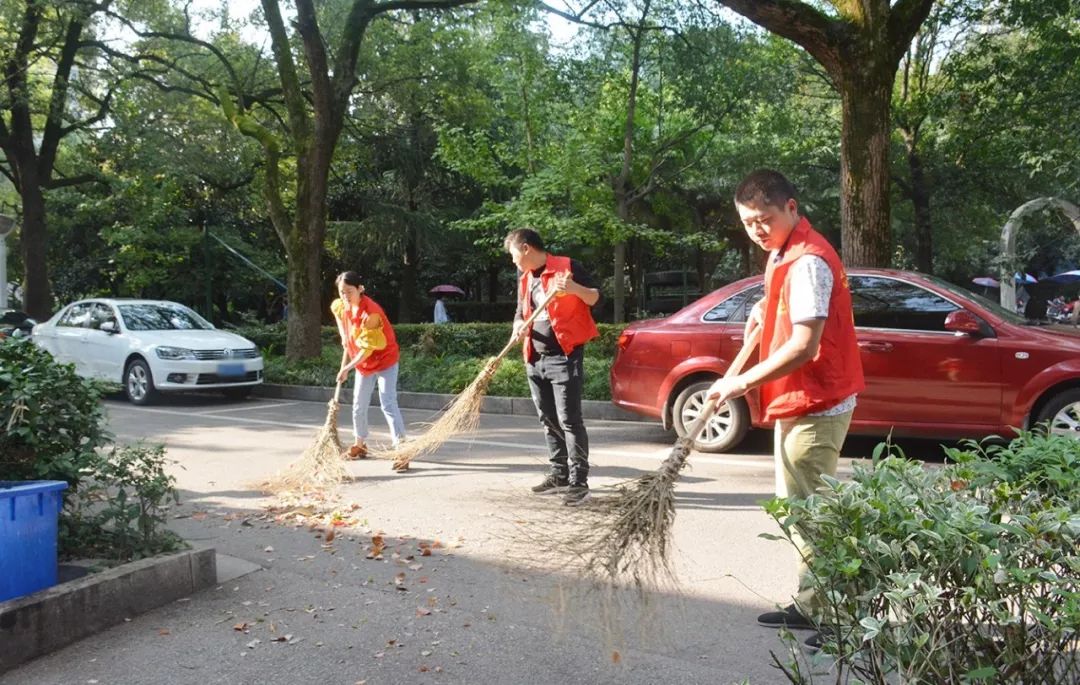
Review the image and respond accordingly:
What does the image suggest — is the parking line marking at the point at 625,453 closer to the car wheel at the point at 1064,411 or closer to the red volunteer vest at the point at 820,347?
the car wheel at the point at 1064,411

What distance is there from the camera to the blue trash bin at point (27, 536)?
347 centimetres

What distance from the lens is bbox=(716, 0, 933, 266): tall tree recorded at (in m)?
9.52

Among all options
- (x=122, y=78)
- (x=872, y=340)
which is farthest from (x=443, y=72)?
(x=872, y=340)

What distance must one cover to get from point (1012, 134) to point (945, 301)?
28.8ft

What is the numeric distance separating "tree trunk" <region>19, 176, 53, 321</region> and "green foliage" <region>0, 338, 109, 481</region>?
1822 centimetres

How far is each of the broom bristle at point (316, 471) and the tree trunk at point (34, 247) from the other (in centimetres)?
1626

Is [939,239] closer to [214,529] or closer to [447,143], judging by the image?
[447,143]

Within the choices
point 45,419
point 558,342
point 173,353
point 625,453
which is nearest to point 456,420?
point 558,342

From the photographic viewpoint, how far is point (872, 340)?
736cm

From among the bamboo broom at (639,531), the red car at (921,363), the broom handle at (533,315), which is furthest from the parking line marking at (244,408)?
the bamboo broom at (639,531)

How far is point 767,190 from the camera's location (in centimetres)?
Result: 342

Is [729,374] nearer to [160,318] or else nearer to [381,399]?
[381,399]

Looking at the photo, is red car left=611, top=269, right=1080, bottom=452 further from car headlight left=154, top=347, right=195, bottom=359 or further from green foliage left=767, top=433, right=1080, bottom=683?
car headlight left=154, top=347, right=195, bottom=359

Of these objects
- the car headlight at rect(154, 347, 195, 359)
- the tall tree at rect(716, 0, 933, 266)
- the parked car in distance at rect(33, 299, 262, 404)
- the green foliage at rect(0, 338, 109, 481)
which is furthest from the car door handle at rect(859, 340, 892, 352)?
the car headlight at rect(154, 347, 195, 359)
